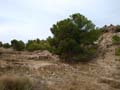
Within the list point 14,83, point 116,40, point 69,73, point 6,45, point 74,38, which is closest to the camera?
point 14,83

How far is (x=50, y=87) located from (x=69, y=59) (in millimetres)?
11410

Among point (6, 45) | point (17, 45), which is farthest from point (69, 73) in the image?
Answer: point (6, 45)

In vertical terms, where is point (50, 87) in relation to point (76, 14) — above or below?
below

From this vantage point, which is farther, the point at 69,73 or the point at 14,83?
the point at 69,73

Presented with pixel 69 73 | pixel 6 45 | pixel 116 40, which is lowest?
pixel 69 73

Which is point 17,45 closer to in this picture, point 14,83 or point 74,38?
point 74,38

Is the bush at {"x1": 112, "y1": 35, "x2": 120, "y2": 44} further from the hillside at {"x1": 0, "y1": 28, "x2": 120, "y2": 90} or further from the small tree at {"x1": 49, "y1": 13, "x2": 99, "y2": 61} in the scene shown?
the hillside at {"x1": 0, "y1": 28, "x2": 120, "y2": 90}

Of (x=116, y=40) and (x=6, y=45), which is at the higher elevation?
(x=6, y=45)

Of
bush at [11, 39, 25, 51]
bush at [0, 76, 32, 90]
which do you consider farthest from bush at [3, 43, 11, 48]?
bush at [0, 76, 32, 90]

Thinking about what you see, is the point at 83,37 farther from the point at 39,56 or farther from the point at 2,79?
the point at 2,79

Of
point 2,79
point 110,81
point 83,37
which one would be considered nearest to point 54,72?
point 110,81

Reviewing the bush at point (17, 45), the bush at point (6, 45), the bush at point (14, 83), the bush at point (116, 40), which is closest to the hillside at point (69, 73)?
the bush at point (14, 83)

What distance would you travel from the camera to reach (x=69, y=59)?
26.2 m

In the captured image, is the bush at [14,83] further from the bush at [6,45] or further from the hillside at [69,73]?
the bush at [6,45]
